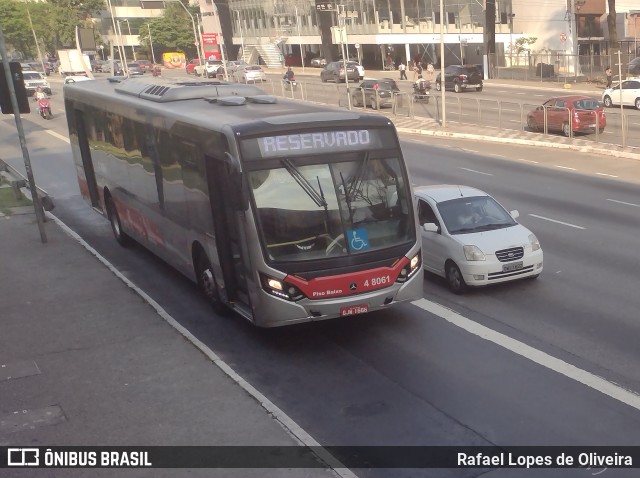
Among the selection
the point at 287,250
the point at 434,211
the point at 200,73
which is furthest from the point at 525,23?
the point at 287,250

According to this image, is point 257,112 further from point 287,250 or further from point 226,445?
point 226,445

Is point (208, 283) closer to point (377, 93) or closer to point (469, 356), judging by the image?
point (469, 356)

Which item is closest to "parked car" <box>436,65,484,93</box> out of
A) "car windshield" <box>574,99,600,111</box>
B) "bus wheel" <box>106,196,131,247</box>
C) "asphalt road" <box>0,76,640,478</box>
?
"car windshield" <box>574,99,600,111</box>

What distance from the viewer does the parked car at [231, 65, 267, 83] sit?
6800cm

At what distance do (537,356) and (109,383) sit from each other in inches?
221

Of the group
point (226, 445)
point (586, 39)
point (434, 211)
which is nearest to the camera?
point (226, 445)

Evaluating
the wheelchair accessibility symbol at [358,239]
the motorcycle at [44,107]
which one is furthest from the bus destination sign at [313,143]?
the motorcycle at [44,107]

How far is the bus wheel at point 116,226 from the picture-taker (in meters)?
17.9

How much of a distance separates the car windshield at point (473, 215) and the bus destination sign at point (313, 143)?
3.85m

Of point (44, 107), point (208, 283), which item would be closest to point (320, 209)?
point (208, 283)

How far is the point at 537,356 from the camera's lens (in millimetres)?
10789

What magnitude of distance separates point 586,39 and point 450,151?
38646 mm

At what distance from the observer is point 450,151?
32.4m

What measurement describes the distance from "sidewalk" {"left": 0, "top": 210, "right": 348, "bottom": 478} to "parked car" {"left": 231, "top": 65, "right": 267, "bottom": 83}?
5488cm
